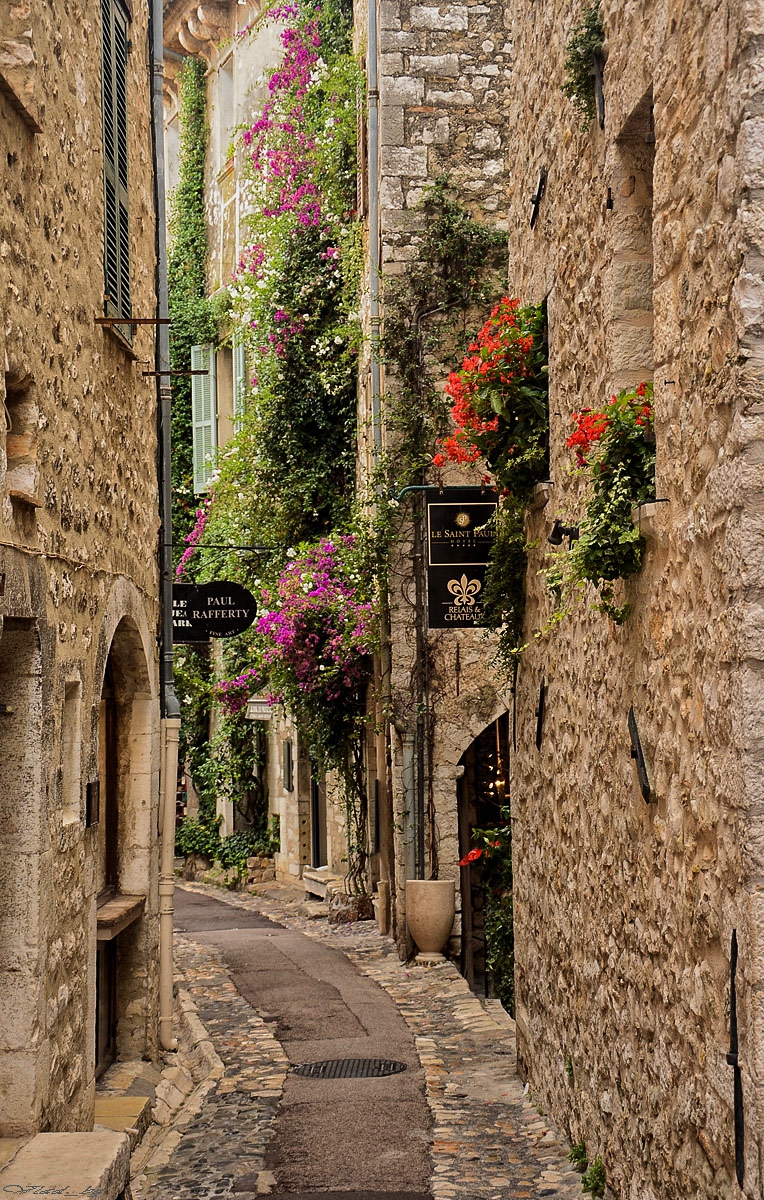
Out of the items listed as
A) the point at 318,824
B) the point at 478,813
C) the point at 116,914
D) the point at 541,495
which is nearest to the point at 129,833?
the point at 116,914

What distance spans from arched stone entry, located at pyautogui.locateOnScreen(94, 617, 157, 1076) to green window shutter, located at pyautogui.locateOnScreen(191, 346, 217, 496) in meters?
12.8

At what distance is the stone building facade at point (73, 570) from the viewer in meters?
4.88

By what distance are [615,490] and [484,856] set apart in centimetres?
764

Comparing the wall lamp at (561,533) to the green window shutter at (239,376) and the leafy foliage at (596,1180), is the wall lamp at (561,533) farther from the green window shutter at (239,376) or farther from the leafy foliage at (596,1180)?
the green window shutter at (239,376)

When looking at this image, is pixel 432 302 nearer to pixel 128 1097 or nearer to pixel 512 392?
pixel 512 392

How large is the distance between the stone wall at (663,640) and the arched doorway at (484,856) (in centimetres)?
469

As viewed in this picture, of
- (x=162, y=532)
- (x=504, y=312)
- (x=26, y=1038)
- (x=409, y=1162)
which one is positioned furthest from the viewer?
(x=162, y=532)

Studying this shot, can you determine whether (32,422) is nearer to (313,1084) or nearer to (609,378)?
(609,378)

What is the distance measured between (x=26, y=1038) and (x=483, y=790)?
7898mm

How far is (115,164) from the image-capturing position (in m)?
7.05

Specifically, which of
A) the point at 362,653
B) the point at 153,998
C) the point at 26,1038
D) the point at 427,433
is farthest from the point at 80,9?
the point at 362,653

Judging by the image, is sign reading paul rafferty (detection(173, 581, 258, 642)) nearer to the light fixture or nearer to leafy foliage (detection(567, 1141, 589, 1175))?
the light fixture

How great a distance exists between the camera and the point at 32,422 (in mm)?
5039

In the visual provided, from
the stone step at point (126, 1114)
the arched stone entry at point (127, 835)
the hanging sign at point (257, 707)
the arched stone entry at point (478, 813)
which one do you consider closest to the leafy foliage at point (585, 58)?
the arched stone entry at point (127, 835)
